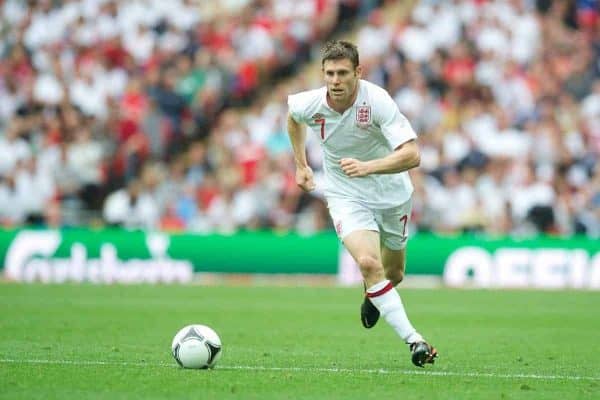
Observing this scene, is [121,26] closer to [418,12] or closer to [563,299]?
[418,12]

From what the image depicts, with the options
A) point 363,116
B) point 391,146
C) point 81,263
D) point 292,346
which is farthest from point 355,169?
point 81,263

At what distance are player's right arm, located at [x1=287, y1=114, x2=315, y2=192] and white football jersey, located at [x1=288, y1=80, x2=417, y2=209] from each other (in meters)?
0.18

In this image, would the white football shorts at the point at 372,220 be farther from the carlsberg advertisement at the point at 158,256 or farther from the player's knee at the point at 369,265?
the carlsberg advertisement at the point at 158,256

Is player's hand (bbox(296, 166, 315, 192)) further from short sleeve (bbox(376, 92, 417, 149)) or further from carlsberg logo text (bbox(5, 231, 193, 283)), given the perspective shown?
carlsberg logo text (bbox(5, 231, 193, 283))

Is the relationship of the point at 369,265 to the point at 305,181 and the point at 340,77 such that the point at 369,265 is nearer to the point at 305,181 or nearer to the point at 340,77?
the point at 305,181

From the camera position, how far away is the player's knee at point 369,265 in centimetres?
962

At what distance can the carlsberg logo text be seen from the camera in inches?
900

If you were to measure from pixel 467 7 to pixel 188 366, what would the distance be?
682 inches

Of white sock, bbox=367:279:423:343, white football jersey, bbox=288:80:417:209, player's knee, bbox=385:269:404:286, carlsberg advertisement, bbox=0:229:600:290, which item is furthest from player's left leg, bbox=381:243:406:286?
carlsberg advertisement, bbox=0:229:600:290

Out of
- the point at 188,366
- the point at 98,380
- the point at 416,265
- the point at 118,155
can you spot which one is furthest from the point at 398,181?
the point at 118,155

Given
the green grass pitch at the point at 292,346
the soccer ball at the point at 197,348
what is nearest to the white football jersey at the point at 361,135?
the green grass pitch at the point at 292,346

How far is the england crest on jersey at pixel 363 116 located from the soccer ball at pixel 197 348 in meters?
2.10

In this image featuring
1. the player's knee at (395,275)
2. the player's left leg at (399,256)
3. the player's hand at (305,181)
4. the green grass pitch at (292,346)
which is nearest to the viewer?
the green grass pitch at (292,346)

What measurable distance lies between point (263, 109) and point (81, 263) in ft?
17.4
